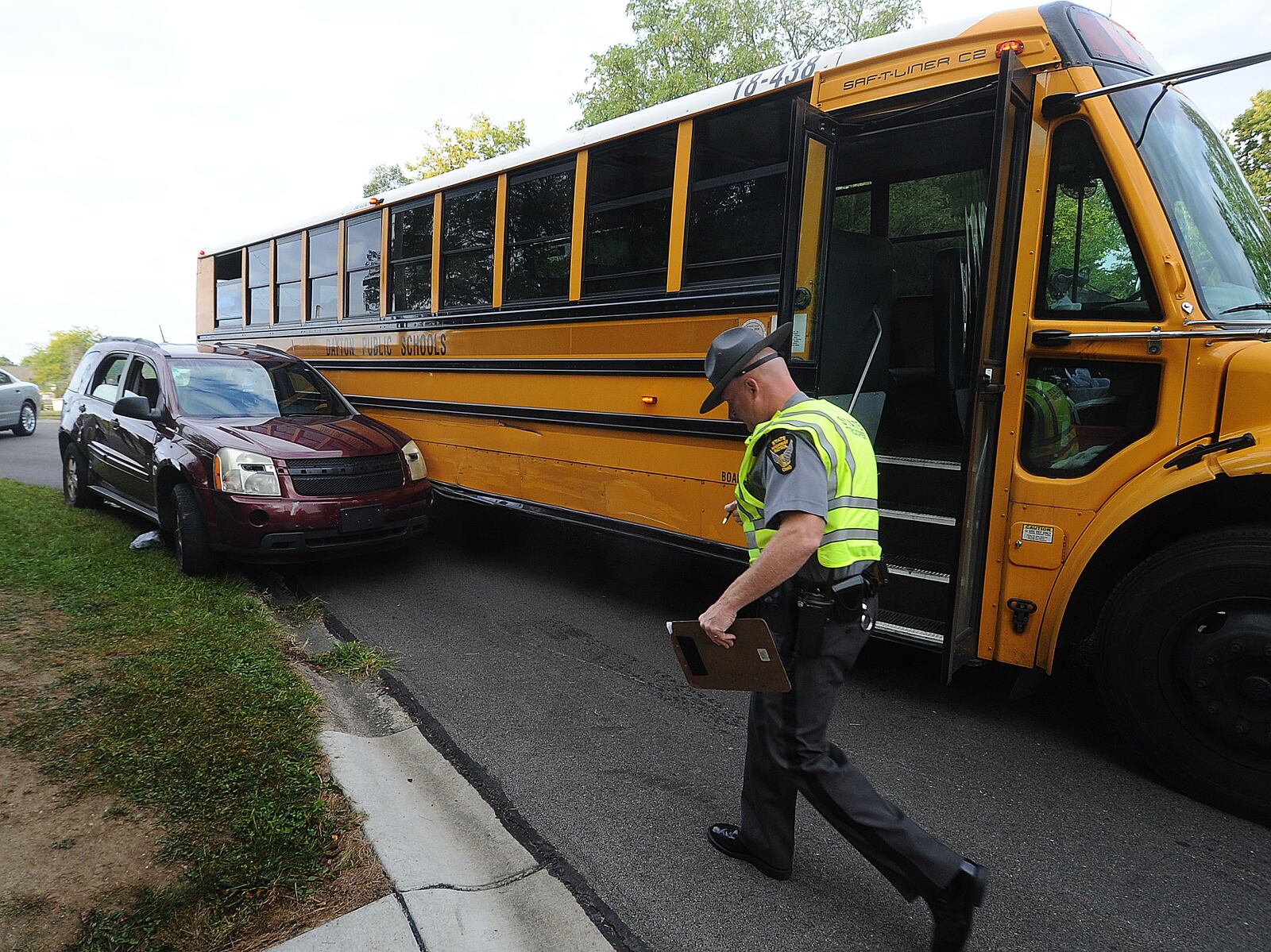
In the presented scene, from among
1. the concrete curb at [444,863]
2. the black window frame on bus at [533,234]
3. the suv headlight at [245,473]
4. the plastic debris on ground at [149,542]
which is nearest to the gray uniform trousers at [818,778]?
the concrete curb at [444,863]

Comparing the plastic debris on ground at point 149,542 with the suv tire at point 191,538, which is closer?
the suv tire at point 191,538

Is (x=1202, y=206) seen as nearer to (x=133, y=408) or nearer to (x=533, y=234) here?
(x=533, y=234)

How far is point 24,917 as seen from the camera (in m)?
2.19

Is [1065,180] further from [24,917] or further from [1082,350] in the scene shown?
[24,917]

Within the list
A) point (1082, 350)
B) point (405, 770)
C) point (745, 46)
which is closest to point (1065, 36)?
point (1082, 350)

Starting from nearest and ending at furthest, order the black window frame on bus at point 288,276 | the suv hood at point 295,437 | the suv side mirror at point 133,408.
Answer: the suv hood at point 295,437 < the suv side mirror at point 133,408 < the black window frame on bus at point 288,276

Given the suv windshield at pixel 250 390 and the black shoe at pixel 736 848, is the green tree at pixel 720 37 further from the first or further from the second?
the black shoe at pixel 736 848

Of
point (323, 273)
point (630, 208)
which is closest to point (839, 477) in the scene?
point (630, 208)

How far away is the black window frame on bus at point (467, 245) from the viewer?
5934mm

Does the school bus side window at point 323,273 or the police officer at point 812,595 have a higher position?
the school bus side window at point 323,273

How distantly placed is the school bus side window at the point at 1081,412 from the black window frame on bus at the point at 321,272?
6365 mm

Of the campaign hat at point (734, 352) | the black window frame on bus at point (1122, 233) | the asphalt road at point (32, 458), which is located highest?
the black window frame on bus at point (1122, 233)

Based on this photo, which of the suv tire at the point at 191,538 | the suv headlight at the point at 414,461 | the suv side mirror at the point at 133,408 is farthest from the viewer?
the suv headlight at the point at 414,461

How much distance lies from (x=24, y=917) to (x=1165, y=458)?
376 centimetres
